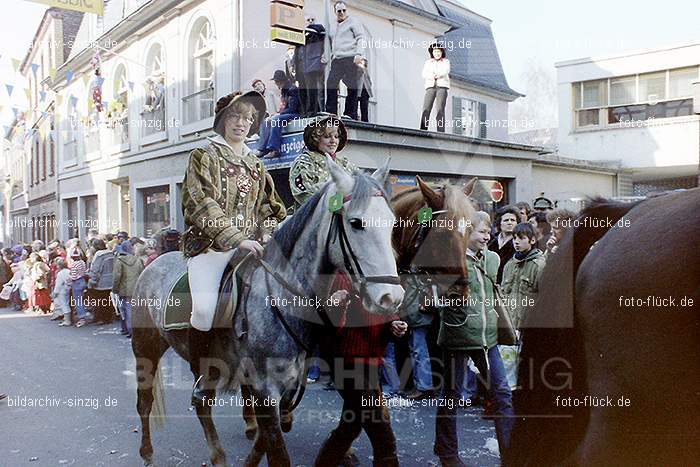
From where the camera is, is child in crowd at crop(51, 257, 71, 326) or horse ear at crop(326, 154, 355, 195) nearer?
horse ear at crop(326, 154, 355, 195)

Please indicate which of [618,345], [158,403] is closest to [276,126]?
[158,403]

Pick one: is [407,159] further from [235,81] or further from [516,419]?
[516,419]

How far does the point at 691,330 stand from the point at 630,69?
18683 millimetres

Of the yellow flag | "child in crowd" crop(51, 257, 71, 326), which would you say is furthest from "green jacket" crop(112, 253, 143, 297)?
the yellow flag

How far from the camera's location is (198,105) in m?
12.5

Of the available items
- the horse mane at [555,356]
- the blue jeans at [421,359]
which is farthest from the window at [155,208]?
the horse mane at [555,356]

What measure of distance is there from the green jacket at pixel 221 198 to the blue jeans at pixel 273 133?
15.9ft

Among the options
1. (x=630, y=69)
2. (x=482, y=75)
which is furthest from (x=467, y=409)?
(x=630, y=69)

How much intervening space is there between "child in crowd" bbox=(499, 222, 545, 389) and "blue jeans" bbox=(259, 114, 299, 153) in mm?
4750

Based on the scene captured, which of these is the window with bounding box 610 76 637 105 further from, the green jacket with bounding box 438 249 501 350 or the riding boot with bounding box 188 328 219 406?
the riding boot with bounding box 188 328 219 406

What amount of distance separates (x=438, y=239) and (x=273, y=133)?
5726 mm

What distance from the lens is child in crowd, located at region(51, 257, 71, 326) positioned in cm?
1199

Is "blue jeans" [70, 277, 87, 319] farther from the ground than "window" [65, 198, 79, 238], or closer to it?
closer to it

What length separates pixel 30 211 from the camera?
2752 cm
